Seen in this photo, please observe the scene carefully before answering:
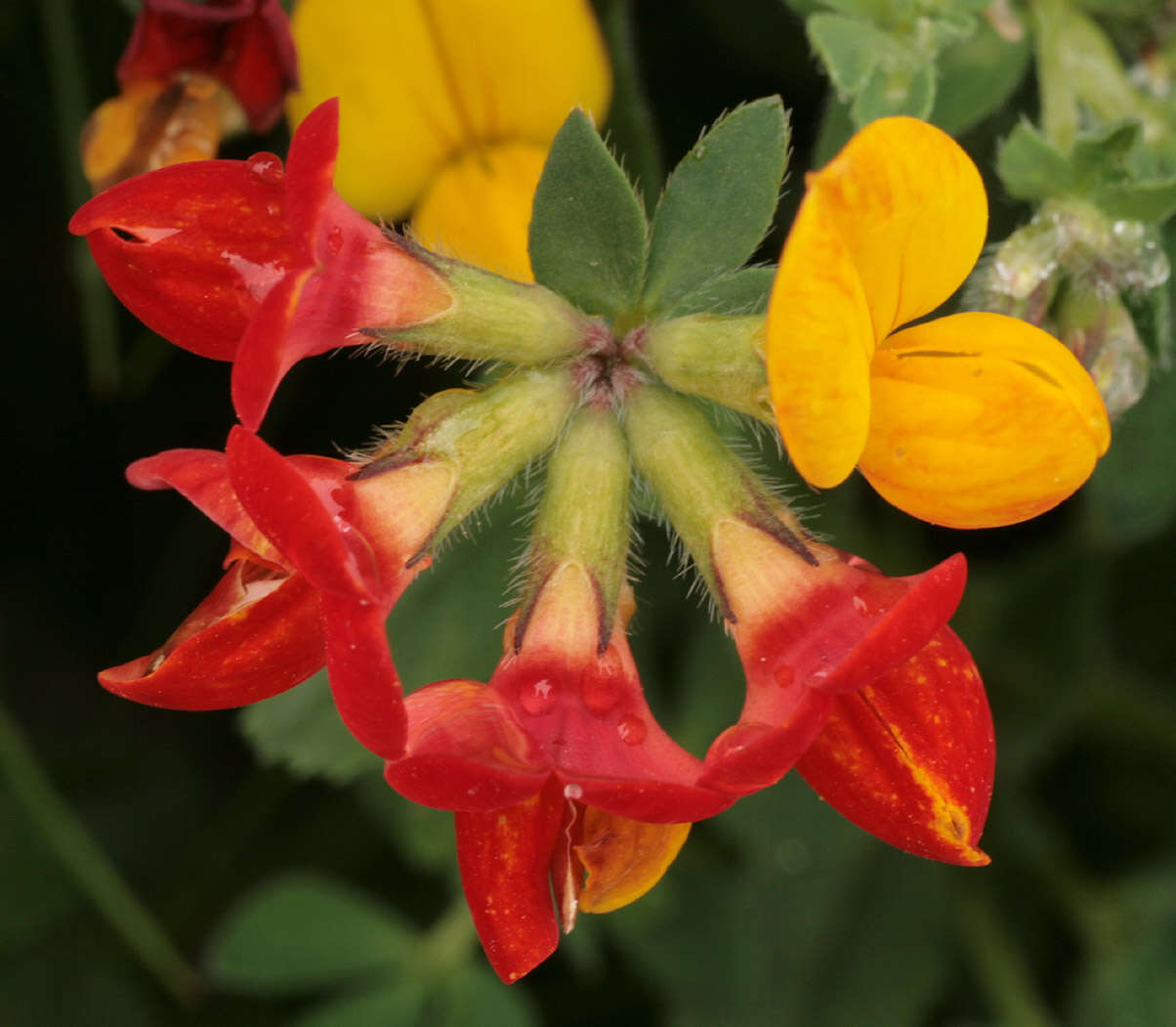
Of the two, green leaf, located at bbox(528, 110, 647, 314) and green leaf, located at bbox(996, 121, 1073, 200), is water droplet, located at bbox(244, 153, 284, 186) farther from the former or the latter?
green leaf, located at bbox(996, 121, 1073, 200)

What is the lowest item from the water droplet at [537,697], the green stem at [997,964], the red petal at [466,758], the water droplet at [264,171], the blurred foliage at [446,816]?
the green stem at [997,964]

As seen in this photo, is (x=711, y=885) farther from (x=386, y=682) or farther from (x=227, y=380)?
(x=386, y=682)

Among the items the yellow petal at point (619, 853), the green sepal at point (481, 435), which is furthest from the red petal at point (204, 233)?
the yellow petal at point (619, 853)

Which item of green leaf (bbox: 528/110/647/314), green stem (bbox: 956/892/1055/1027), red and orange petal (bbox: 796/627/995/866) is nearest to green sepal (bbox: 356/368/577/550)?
green leaf (bbox: 528/110/647/314)

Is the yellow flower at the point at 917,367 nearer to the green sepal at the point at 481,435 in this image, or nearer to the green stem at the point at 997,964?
the green sepal at the point at 481,435

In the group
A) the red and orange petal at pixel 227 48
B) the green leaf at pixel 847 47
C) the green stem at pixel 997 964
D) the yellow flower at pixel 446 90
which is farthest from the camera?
the green stem at pixel 997 964

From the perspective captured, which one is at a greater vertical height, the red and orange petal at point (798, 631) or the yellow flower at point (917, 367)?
the yellow flower at point (917, 367)
